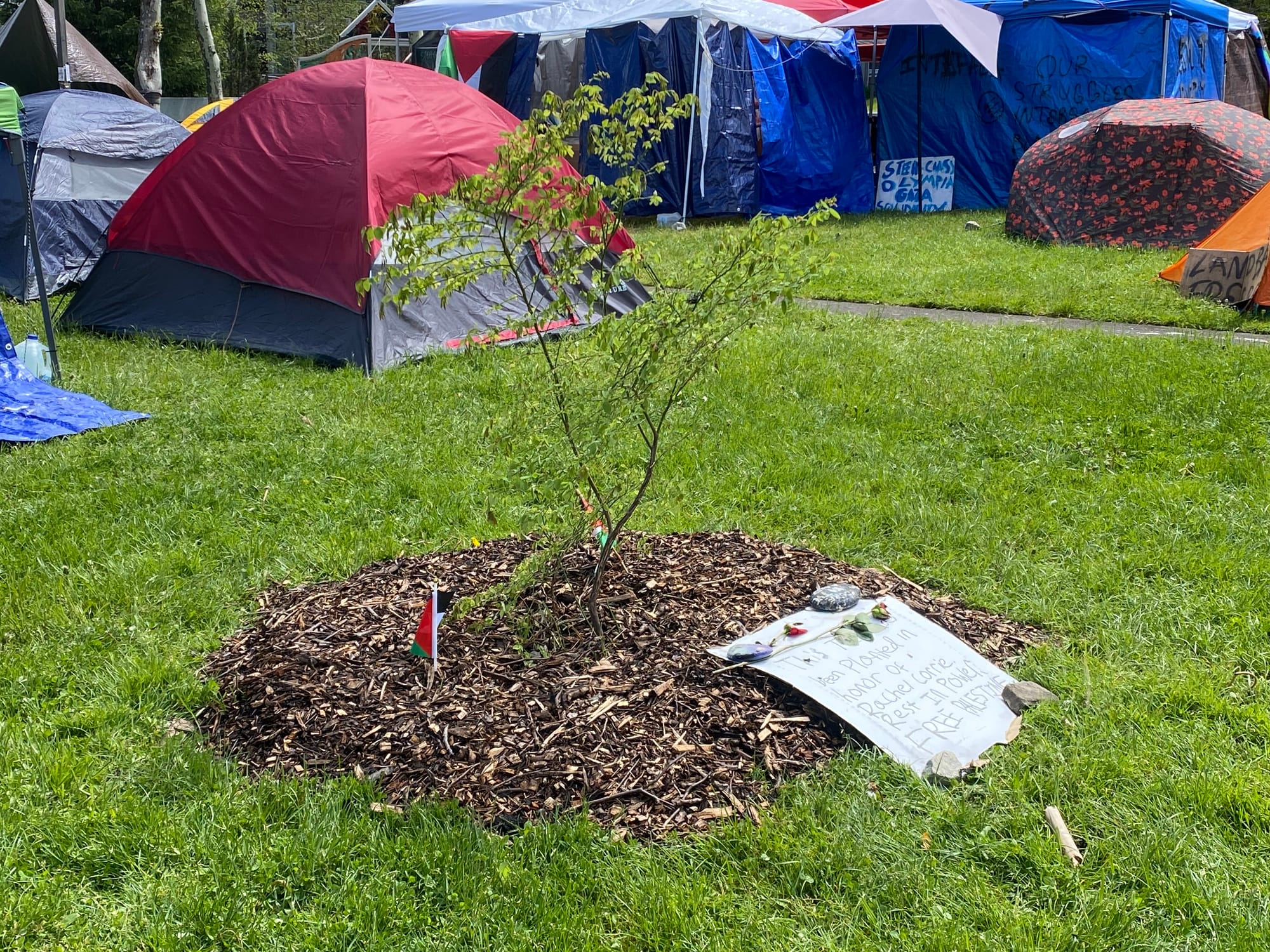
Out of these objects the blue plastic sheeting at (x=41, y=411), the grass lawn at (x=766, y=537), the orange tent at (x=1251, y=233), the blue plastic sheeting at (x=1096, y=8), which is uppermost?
the blue plastic sheeting at (x=1096, y=8)

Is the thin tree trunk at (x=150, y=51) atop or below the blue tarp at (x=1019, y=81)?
atop

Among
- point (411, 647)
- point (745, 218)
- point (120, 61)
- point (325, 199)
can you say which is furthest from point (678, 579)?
point (120, 61)

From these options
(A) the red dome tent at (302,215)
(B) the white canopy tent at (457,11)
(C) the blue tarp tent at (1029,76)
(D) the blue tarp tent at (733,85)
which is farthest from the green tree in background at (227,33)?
(A) the red dome tent at (302,215)

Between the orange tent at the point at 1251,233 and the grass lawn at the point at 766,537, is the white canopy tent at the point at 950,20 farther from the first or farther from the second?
the grass lawn at the point at 766,537

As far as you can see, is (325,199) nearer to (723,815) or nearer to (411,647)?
(411,647)

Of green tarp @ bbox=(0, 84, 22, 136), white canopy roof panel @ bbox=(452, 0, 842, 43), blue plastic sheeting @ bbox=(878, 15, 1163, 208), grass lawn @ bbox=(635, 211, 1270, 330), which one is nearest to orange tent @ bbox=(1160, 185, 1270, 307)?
grass lawn @ bbox=(635, 211, 1270, 330)

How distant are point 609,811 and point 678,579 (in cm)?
128

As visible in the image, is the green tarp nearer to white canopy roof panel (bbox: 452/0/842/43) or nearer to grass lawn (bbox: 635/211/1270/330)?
grass lawn (bbox: 635/211/1270/330)

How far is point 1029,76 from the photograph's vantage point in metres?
15.6

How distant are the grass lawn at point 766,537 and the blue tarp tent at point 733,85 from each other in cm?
812

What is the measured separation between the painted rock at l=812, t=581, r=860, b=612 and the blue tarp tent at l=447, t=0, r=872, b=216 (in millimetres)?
11117

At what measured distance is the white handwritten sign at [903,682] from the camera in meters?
3.24

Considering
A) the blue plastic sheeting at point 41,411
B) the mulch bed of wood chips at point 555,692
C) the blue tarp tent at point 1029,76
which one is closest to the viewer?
the mulch bed of wood chips at point 555,692

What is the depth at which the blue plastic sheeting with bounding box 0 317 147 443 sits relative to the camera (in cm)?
621
